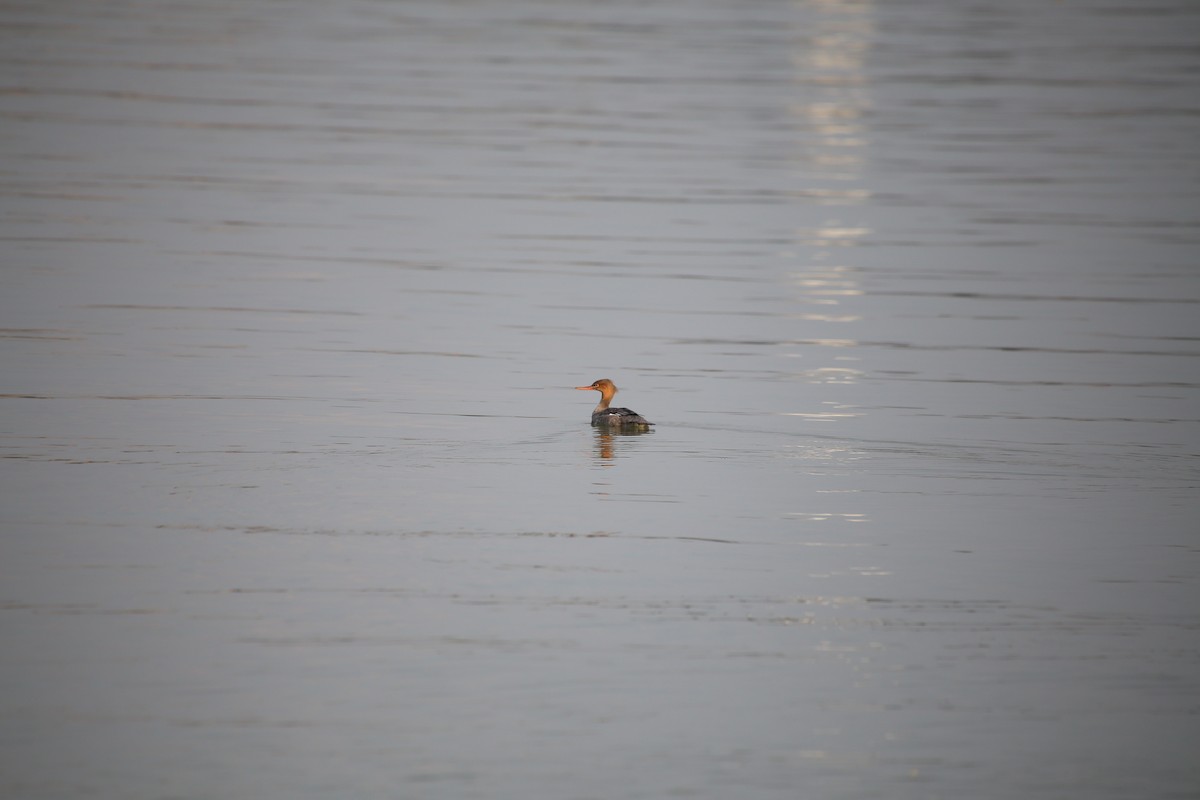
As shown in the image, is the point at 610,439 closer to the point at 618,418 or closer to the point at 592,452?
the point at 618,418

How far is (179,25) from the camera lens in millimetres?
48156

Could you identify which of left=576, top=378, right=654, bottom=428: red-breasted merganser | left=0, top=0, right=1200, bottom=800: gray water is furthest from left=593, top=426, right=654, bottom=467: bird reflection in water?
left=0, top=0, right=1200, bottom=800: gray water

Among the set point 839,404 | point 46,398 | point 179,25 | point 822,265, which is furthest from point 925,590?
point 179,25

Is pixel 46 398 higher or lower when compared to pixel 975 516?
higher

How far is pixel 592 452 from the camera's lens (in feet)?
45.8

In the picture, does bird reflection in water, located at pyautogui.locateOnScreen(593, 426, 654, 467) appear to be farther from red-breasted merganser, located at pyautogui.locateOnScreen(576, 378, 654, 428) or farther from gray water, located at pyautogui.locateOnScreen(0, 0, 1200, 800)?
gray water, located at pyautogui.locateOnScreen(0, 0, 1200, 800)

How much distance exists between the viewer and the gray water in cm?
A: 828

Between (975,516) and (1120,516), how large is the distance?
1052 mm

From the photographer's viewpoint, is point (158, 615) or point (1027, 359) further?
point (1027, 359)

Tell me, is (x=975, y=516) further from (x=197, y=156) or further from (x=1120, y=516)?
(x=197, y=156)

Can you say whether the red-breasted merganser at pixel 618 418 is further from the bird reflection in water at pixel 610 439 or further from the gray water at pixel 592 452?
the gray water at pixel 592 452

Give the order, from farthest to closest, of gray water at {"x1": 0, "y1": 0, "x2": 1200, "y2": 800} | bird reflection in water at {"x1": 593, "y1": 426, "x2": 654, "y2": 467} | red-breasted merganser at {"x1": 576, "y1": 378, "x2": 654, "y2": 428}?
1. red-breasted merganser at {"x1": 576, "y1": 378, "x2": 654, "y2": 428}
2. bird reflection in water at {"x1": 593, "y1": 426, "x2": 654, "y2": 467}
3. gray water at {"x1": 0, "y1": 0, "x2": 1200, "y2": 800}

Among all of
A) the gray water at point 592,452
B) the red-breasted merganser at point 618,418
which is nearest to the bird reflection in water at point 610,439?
the red-breasted merganser at point 618,418

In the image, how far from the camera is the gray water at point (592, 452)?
326 inches
